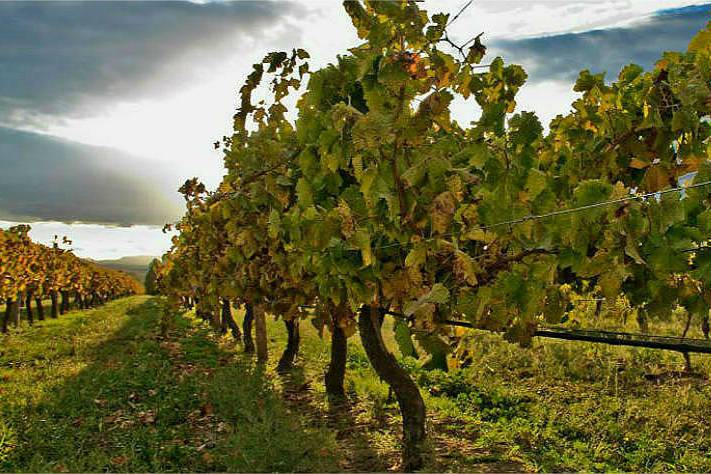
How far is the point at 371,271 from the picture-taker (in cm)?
392

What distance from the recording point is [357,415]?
793 cm

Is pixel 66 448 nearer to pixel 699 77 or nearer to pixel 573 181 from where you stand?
pixel 573 181

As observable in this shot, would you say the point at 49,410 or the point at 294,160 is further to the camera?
the point at 49,410

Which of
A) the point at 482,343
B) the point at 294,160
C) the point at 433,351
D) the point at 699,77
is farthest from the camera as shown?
the point at 482,343

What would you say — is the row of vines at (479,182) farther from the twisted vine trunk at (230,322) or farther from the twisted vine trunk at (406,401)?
the twisted vine trunk at (230,322)

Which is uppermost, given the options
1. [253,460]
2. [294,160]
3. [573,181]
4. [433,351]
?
[294,160]

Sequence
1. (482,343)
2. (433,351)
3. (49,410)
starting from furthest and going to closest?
1. (482,343)
2. (49,410)
3. (433,351)

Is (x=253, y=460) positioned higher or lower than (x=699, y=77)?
lower

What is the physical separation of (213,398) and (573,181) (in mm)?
6239

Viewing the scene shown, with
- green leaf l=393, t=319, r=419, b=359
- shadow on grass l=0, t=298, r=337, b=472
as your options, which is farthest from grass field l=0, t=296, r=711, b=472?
green leaf l=393, t=319, r=419, b=359

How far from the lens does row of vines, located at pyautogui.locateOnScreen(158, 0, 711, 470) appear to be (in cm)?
256

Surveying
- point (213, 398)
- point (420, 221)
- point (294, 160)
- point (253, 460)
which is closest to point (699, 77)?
point (420, 221)

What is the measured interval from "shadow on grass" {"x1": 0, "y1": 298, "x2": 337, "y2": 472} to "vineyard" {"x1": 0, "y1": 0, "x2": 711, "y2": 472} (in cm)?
5

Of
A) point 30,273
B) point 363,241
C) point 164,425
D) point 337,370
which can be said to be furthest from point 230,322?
point 363,241
